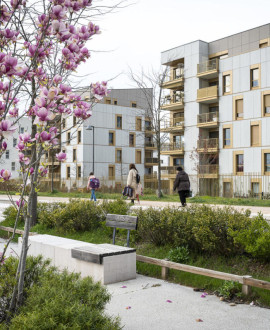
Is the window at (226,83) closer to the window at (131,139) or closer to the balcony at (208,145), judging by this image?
the balcony at (208,145)

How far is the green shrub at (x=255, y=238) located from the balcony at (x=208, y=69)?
3362cm

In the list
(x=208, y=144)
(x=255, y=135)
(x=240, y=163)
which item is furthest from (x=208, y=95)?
(x=240, y=163)

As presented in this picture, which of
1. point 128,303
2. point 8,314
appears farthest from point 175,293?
point 8,314

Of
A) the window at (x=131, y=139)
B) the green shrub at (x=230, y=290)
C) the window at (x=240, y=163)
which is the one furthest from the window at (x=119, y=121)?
the green shrub at (x=230, y=290)

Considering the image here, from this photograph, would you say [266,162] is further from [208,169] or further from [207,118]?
[207,118]

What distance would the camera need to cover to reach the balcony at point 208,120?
38750mm

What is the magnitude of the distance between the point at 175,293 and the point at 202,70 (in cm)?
3649

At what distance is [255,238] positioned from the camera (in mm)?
6715

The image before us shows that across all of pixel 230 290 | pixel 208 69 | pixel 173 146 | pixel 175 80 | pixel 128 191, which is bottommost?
pixel 230 290

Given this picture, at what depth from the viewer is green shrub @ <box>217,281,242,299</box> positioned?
586 centimetres

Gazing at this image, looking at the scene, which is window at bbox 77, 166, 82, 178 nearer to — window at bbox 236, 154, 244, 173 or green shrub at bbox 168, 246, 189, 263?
window at bbox 236, 154, 244, 173

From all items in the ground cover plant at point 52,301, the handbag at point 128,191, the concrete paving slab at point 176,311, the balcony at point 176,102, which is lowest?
the concrete paving slab at point 176,311

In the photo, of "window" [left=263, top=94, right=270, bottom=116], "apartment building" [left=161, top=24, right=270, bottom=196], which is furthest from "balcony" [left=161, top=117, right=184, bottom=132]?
"window" [left=263, top=94, right=270, bottom=116]

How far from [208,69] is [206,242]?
3479 centimetres
